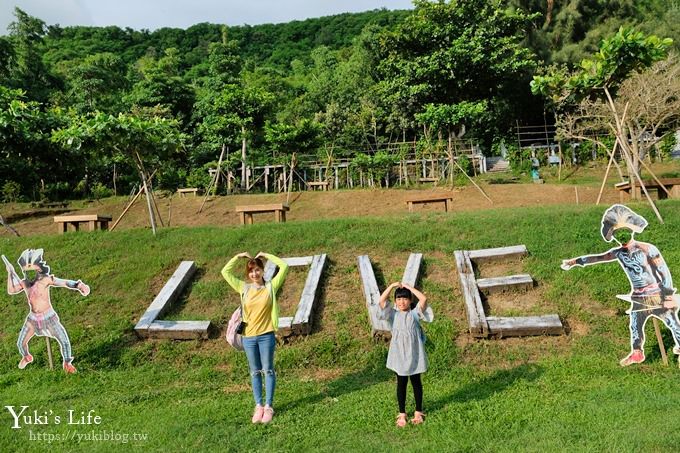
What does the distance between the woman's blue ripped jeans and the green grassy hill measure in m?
0.27

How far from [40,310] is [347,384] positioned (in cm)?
407

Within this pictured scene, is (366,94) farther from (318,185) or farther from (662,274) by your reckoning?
(662,274)

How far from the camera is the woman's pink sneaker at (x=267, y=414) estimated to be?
16.9 ft

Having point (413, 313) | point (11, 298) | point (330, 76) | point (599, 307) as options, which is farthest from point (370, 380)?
point (330, 76)

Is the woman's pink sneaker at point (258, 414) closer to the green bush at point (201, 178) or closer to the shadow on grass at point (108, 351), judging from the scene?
the shadow on grass at point (108, 351)

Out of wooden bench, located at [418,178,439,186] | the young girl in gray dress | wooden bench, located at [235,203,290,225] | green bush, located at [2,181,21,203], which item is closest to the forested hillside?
green bush, located at [2,181,21,203]

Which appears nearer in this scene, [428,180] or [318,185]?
[428,180]

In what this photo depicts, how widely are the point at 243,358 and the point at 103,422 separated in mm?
2178

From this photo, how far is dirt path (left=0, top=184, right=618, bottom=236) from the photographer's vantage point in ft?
60.1

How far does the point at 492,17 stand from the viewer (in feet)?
89.8

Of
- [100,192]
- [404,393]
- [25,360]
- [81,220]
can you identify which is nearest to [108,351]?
[25,360]

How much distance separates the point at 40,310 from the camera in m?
7.06

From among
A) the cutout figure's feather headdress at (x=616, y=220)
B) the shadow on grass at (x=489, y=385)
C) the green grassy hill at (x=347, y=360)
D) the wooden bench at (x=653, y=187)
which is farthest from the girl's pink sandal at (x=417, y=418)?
the wooden bench at (x=653, y=187)

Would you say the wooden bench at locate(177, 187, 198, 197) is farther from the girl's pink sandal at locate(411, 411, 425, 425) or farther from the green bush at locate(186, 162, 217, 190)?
the girl's pink sandal at locate(411, 411, 425, 425)
